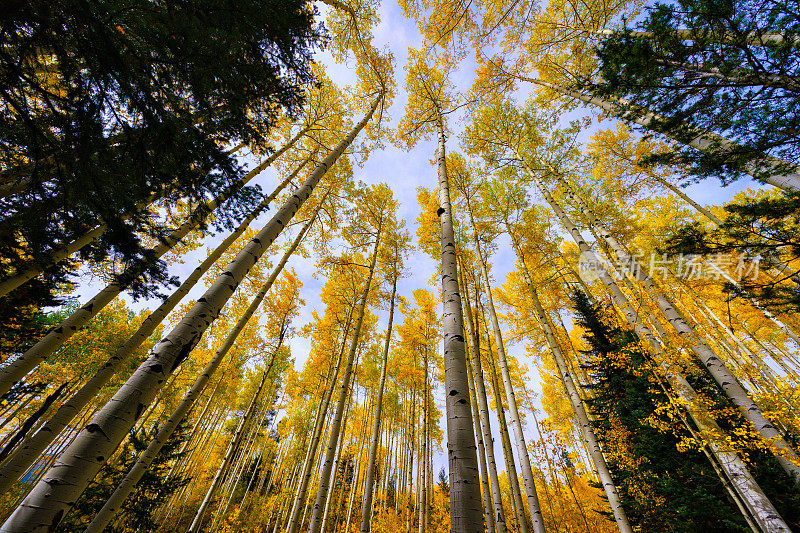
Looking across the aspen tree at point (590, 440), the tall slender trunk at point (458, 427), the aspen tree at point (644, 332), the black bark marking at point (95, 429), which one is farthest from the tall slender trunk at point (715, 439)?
the black bark marking at point (95, 429)

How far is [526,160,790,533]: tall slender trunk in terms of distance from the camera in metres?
3.82

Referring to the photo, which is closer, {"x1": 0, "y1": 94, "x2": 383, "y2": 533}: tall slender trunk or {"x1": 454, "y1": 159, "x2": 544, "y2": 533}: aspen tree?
{"x1": 0, "y1": 94, "x2": 383, "y2": 533}: tall slender trunk

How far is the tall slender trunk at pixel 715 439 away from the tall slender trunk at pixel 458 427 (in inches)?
196

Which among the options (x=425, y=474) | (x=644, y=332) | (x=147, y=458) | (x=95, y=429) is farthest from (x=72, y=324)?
(x=425, y=474)

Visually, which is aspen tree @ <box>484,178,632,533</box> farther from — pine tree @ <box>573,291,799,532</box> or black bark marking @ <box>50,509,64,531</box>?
black bark marking @ <box>50,509,64,531</box>

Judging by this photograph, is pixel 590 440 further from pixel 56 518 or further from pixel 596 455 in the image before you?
pixel 56 518

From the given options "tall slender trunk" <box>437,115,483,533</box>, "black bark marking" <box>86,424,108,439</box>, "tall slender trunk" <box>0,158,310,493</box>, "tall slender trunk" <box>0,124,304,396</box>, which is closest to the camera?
"black bark marking" <box>86,424,108,439</box>

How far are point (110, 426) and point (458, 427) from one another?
2391 mm

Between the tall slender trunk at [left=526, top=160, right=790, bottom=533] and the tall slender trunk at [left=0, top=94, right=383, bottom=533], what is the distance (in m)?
7.24

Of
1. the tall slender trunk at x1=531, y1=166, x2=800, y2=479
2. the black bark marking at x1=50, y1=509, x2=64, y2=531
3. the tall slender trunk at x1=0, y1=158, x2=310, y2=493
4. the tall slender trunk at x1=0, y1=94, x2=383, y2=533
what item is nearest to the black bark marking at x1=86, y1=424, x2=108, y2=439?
the tall slender trunk at x1=0, y1=94, x2=383, y2=533

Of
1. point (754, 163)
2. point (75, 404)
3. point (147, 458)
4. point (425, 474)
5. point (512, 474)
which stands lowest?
point (147, 458)

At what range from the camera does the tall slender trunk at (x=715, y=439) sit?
3.82 meters

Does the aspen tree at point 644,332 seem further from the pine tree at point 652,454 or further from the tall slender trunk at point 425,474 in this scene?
the tall slender trunk at point 425,474

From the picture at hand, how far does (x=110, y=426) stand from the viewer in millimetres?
1663
